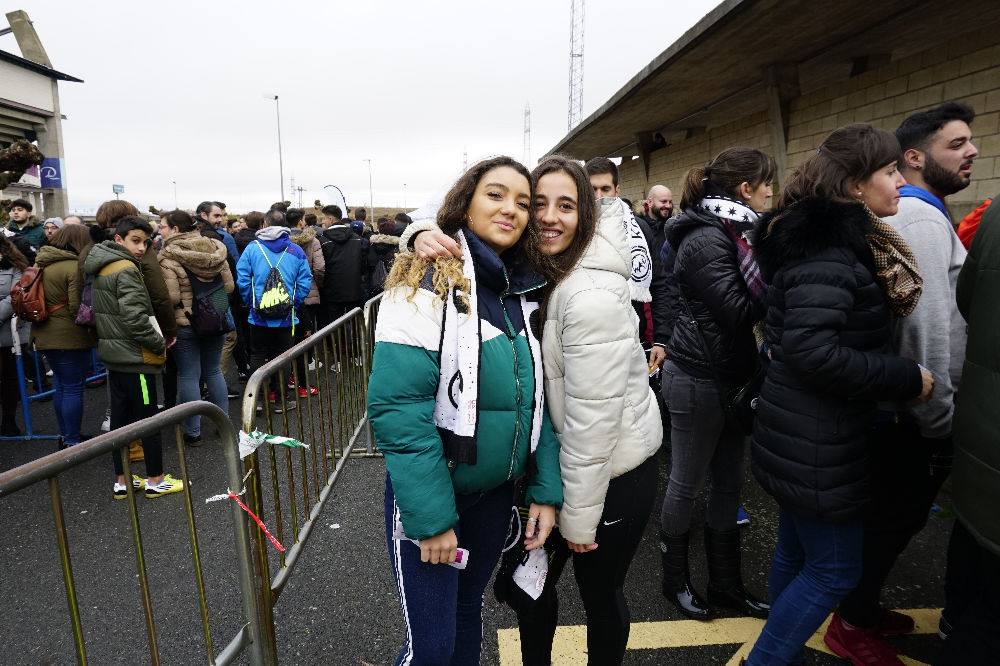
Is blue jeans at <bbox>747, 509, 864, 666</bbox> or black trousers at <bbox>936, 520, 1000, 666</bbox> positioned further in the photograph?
blue jeans at <bbox>747, 509, 864, 666</bbox>

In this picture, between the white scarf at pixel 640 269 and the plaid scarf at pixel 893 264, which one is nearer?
the plaid scarf at pixel 893 264

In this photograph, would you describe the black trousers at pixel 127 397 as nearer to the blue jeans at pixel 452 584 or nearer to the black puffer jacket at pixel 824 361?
the blue jeans at pixel 452 584

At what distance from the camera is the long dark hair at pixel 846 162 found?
1966mm

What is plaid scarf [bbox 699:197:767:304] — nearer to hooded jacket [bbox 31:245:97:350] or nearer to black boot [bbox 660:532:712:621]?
black boot [bbox 660:532:712:621]

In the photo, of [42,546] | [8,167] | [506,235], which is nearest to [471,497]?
[506,235]

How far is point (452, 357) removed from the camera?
155 centimetres

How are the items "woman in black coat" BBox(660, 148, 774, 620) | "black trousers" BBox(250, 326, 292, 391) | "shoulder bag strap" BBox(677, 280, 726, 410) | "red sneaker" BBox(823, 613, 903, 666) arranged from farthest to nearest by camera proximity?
"black trousers" BBox(250, 326, 292, 391) → "shoulder bag strap" BBox(677, 280, 726, 410) → "woman in black coat" BBox(660, 148, 774, 620) → "red sneaker" BBox(823, 613, 903, 666)

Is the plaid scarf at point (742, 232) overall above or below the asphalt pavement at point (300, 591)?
above

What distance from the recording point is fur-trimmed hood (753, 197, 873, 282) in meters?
1.84

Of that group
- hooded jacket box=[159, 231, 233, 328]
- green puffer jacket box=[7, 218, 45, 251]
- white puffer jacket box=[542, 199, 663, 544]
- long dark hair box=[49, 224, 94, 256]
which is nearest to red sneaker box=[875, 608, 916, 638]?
white puffer jacket box=[542, 199, 663, 544]

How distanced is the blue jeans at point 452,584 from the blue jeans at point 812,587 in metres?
1.07

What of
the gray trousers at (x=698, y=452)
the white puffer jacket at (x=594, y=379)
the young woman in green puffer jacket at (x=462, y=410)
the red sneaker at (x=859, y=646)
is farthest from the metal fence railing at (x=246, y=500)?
the red sneaker at (x=859, y=646)

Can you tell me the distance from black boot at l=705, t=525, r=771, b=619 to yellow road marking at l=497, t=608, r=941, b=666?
7cm

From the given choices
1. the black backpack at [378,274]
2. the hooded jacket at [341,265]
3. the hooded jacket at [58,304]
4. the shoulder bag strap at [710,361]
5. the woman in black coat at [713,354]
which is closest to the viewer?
the woman in black coat at [713,354]
